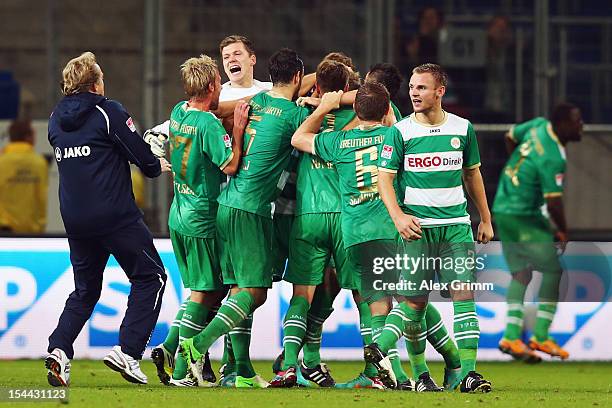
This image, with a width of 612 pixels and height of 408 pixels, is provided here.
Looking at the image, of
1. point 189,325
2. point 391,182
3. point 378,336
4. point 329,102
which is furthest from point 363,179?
point 189,325

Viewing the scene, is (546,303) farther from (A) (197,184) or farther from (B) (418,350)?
(A) (197,184)

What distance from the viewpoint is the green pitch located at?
25.6ft

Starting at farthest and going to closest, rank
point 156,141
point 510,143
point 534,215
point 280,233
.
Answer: point 510,143, point 534,215, point 280,233, point 156,141

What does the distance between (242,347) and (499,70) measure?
6.58 m

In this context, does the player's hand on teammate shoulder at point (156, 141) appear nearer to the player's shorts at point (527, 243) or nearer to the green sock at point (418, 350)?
the green sock at point (418, 350)

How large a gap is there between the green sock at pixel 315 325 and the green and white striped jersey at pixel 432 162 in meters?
Answer: 1.14

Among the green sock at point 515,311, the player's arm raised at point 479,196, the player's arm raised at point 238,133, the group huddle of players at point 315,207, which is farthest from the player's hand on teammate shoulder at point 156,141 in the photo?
the green sock at point 515,311

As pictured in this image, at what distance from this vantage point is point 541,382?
33.6ft

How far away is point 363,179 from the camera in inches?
343

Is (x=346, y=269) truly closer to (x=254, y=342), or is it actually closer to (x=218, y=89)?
(x=218, y=89)

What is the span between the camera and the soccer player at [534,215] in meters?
11.9

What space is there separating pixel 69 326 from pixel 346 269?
5.33 ft

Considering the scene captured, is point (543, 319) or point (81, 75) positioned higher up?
point (81, 75)

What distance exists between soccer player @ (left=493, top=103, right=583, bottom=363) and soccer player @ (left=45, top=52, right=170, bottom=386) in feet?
13.4
